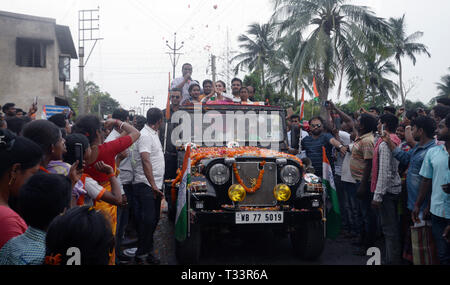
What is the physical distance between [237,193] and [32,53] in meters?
20.9

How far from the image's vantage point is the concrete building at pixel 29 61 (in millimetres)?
20766

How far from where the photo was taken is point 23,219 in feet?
6.97

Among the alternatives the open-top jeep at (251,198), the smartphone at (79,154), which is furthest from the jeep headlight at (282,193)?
the smartphone at (79,154)

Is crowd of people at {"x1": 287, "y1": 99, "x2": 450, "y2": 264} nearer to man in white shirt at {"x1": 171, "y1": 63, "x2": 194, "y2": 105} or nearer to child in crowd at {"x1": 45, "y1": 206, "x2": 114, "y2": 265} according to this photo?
man in white shirt at {"x1": 171, "y1": 63, "x2": 194, "y2": 105}

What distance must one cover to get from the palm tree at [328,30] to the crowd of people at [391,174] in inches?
520

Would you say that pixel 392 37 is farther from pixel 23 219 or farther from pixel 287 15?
pixel 23 219

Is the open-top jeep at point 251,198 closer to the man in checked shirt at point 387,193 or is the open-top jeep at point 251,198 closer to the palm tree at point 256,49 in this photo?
the man in checked shirt at point 387,193

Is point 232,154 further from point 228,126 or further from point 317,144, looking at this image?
point 317,144

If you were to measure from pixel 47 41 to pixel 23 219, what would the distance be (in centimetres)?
2243

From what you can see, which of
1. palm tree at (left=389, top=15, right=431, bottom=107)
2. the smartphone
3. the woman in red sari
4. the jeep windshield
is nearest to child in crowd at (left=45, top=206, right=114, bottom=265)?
the smartphone

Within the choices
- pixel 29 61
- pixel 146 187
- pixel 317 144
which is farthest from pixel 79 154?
pixel 29 61

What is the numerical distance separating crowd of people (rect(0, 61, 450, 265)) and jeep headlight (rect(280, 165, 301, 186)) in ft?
3.38
